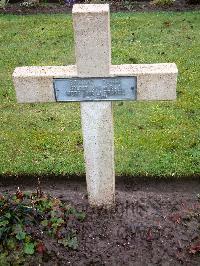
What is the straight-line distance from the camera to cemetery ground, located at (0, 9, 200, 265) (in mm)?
4320

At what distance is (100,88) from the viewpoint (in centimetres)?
397

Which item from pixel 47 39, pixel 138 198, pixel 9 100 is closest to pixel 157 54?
pixel 47 39

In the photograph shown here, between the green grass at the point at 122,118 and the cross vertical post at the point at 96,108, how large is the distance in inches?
41.2

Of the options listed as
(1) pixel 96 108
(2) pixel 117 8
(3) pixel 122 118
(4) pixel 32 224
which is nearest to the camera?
(1) pixel 96 108

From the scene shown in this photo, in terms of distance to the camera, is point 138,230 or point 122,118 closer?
point 138,230

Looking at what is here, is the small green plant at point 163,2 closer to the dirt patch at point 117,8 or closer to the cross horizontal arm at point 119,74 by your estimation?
the dirt patch at point 117,8

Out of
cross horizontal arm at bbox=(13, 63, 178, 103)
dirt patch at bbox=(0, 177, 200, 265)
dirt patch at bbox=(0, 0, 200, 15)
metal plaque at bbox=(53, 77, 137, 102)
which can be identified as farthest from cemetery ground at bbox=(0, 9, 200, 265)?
dirt patch at bbox=(0, 0, 200, 15)

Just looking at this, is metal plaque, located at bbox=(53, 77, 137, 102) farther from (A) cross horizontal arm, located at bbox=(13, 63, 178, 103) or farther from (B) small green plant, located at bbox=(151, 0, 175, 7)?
(B) small green plant, located at bbox=(151, 0, 175, 7)

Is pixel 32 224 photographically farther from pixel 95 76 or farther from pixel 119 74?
pixel 119 74

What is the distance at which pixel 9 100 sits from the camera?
6906 millimetres

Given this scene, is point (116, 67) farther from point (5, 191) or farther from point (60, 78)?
point (5, 191)

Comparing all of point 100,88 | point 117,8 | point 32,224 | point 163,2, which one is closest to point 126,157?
point 32,224

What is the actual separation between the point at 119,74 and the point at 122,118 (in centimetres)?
254

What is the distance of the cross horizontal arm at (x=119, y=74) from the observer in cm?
393
